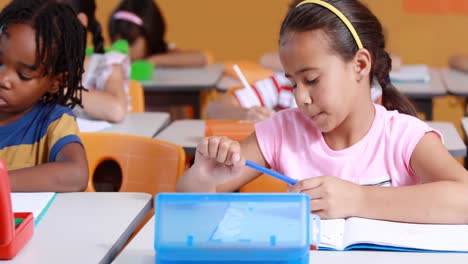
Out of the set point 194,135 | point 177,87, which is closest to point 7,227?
point 194,135

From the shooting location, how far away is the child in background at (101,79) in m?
2.56

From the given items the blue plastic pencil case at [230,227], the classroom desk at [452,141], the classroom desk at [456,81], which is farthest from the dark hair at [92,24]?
the blue plastic pencil case at [230,227]

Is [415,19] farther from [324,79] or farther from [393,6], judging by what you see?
[324,79]

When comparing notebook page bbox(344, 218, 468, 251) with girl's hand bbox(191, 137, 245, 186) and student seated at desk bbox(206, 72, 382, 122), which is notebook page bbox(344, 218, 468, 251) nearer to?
girl's hand bbox(191, 137, 245, 186)

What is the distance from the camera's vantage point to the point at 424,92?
3.29m

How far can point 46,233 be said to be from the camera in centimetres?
130

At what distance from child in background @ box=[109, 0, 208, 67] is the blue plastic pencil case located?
297cm

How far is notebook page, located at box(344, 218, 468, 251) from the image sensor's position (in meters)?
1.22

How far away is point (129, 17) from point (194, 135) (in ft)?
5.70

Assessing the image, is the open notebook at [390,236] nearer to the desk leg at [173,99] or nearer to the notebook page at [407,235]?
the notebook page at [407,235]

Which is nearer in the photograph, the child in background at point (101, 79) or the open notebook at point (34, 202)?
the open notebook at point (34, 202)

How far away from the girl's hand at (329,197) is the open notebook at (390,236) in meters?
0.01

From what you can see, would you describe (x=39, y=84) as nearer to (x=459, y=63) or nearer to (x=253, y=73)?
(x=253, y=73)

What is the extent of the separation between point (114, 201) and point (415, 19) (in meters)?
3.91
